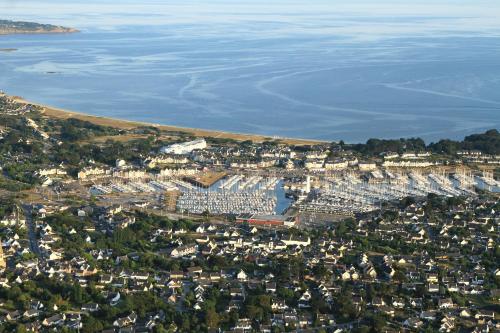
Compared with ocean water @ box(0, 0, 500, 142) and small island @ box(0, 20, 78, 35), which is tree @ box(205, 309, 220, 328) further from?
small island @ box(0, 20, 78, 35)

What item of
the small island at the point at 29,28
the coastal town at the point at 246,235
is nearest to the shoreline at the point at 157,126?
the coastal town at the point at 246,235

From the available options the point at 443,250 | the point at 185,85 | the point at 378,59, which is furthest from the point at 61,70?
the point at 443,250

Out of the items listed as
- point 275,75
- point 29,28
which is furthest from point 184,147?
point 29,28

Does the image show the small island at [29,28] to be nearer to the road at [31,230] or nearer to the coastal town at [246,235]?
the coastal town at [246,235]

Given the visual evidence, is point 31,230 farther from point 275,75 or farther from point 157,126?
point 275,75

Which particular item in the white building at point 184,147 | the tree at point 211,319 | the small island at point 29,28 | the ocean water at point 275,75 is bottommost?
the tree at point 211,319

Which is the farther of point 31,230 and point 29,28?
point 29,28

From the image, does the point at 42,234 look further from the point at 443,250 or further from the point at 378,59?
the point at 378,59
